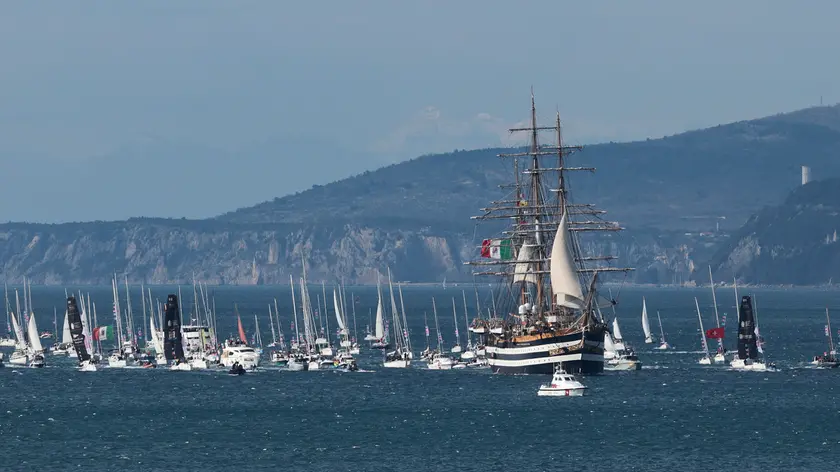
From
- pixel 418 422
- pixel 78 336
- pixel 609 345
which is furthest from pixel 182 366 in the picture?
pixel 418 422

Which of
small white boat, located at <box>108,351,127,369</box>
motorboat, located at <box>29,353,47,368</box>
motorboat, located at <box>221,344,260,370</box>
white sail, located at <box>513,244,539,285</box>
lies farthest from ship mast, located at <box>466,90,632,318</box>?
motorboat, located at <box>29,353,47,368</box>

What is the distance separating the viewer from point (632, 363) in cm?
16862

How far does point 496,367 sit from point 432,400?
24394 millimetres

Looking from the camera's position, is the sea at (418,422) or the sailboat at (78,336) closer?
the sea at (418,422)

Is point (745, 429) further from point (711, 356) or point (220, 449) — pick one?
point (711, 356)

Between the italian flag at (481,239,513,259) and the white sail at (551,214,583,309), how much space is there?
88.6 ft

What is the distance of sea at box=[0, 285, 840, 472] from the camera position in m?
98.5

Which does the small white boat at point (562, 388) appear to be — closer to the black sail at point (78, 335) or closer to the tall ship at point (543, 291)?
the tall ship at point (543, 291)

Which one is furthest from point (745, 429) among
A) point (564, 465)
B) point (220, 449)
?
point (220, 449)

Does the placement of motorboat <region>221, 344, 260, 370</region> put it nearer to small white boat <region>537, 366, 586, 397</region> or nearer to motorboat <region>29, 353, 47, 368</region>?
motorboat <region>29, 353, 47, 368</region>

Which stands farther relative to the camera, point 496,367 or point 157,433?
point 496,367

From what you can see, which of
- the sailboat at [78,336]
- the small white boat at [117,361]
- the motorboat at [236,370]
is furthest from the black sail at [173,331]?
the motorboat at [236,370]

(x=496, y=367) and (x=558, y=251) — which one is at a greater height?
(x=558, y=251)

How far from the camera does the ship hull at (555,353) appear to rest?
151 meters
